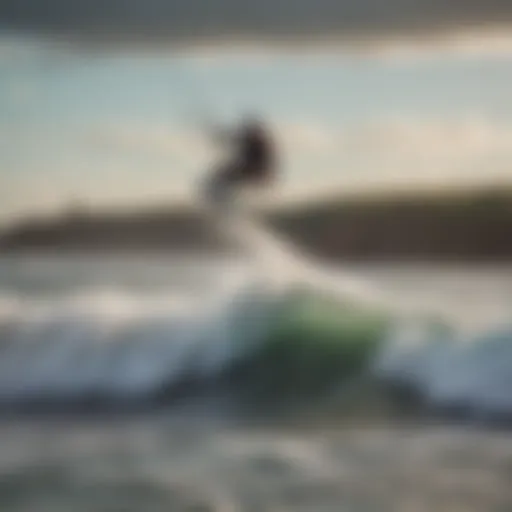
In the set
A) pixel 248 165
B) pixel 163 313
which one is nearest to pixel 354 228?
pixel 248 165

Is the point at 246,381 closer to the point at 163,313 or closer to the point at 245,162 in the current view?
the point at 163,313

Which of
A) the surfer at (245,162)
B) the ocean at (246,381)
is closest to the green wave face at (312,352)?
the ocean at (246,381)

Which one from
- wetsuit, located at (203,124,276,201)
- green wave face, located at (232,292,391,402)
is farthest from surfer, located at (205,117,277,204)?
green wave face, located at (232,292,391,402)

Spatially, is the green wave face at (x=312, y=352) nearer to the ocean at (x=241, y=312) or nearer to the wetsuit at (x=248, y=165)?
the ocean at (x=241, y=312)

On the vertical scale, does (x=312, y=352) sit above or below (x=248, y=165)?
below

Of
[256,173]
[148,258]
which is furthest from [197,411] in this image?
[256,173]

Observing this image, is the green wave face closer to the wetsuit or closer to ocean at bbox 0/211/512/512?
ocean at bbox 0/211/512/512
